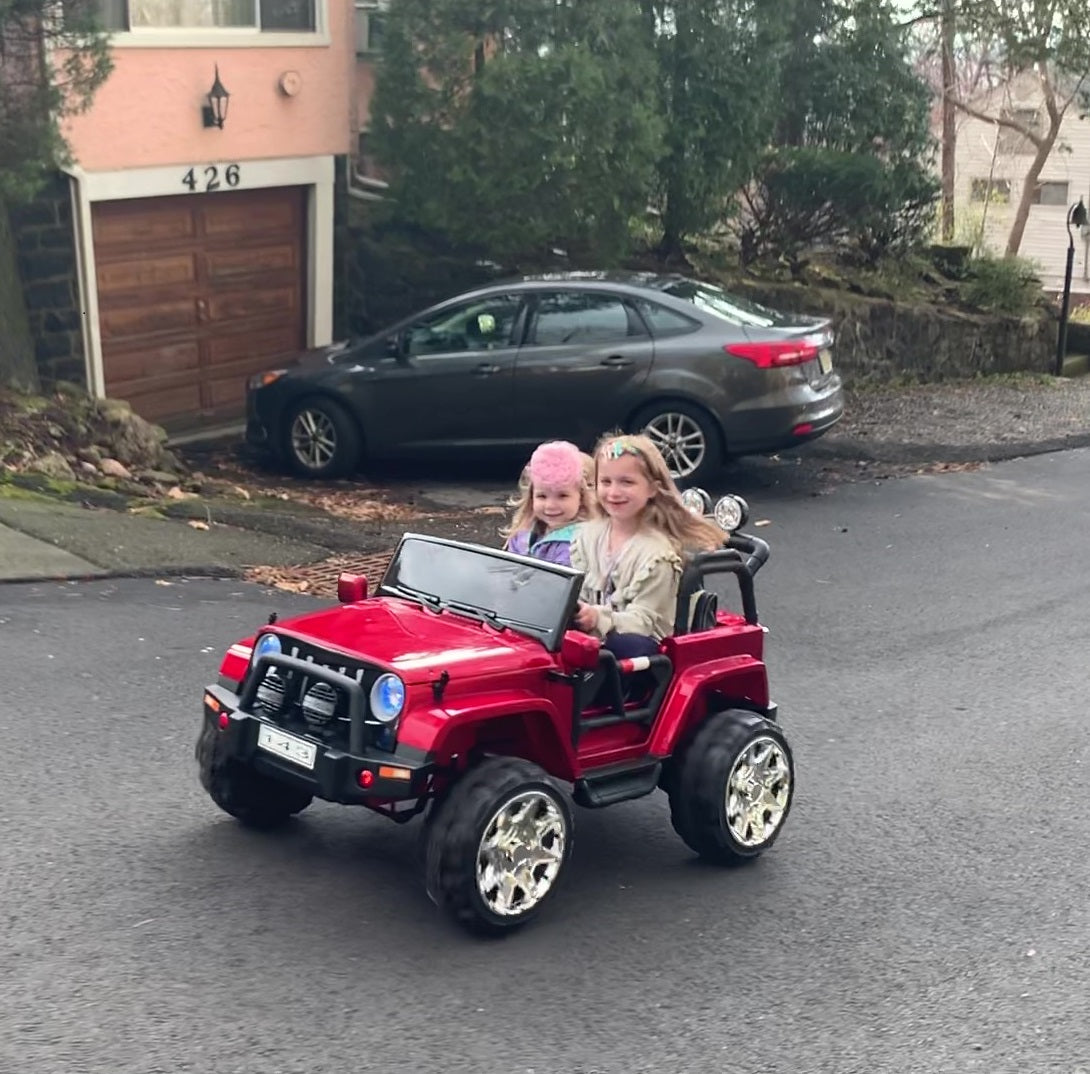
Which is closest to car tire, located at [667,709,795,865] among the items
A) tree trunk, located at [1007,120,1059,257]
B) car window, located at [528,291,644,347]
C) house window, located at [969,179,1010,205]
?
car window, located at [528,291,644,347]

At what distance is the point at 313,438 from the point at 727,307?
352 centimetres

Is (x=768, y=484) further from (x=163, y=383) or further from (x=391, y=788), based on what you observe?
(x=391, y=788)

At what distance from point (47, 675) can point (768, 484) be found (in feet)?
24.2

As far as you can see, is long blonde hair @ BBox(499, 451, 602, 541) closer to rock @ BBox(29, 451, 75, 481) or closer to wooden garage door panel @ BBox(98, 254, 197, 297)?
rock @ BBox(29, 451, 75, 481)

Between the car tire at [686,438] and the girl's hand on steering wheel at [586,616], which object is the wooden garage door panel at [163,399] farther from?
the girl's hand on steering wheel at [586,616]

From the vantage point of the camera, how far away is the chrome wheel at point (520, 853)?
16.7 feet

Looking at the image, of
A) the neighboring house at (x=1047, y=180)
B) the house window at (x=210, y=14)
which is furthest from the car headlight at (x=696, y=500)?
the neighboring house at (x=1047, y=180)

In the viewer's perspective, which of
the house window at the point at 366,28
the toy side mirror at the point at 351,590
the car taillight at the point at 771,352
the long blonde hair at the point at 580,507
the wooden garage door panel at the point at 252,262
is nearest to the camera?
the toy side mirror at the point at 351,590

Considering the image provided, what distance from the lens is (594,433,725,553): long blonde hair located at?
5.86m

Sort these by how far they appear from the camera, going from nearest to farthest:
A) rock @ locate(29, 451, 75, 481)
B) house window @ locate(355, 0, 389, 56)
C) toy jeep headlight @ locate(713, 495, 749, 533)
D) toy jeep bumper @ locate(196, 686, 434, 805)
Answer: toy jeep bumper @ locate(196, 686, 434, 805) → toy jeep headlight @ locate(713, 495, 749, 533) → rock @ locate(29, 451, 75, 481) → house window @ locate(355, 0, 389, 56)

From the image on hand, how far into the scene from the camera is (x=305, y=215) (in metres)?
18.2

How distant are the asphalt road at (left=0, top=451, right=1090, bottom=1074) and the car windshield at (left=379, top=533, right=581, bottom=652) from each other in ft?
2.97

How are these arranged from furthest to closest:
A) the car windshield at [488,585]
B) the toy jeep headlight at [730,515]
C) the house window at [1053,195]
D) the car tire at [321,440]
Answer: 1. the house window at [1053,195]
2. the car tire at [321,440]
3. the toy jeep headlight at [730,515]
4. the car windshield at [488,585]

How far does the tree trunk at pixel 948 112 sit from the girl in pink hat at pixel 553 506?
16861 mm
